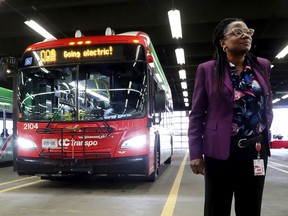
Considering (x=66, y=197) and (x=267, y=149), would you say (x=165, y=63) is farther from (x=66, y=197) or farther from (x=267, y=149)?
(x=267, y=149)

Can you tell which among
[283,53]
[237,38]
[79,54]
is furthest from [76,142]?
[283,53]

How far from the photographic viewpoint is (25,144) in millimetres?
8695

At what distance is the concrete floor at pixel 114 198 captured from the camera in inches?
247

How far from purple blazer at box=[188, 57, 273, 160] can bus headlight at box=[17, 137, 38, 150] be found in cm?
635

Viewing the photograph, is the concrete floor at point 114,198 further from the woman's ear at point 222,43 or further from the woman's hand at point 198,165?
the woman's ear at point 222,43

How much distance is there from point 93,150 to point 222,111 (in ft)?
19.2

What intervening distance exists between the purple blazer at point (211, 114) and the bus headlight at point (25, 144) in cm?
635

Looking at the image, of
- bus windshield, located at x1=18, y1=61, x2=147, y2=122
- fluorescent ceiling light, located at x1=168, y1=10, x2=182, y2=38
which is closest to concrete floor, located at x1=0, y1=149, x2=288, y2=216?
bus windshield, located at x1=18, y1=61, x2=147, y2=122

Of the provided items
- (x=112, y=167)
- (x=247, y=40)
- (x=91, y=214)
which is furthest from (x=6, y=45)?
(x=247, y=40)

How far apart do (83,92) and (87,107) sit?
0.35 m

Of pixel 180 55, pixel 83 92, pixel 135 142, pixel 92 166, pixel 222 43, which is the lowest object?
pixel 92 166

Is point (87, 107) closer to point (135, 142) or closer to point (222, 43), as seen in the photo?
point (135, 142)

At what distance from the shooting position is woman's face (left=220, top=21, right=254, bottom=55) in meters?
2.83

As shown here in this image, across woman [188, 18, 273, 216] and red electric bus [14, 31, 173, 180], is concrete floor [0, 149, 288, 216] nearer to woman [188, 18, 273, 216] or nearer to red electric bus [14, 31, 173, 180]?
red electric bus [14, 31, 173, 180]
